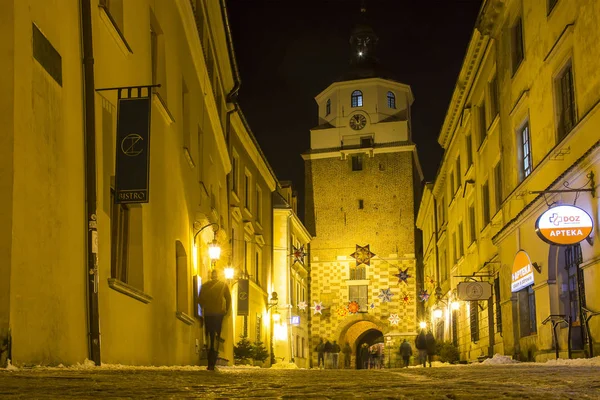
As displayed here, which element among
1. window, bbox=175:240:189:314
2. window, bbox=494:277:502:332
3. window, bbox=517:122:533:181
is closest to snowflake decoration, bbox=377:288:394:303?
window, bbox=494:277:502:332

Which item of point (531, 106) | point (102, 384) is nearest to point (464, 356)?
point (531, 106)

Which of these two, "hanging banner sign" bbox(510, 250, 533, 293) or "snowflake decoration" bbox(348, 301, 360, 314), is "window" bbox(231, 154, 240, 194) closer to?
"hanging banner sign" bbox(510, 250, 533, 293)

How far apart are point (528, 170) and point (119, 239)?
10.6m

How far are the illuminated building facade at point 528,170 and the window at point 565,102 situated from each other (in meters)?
0.02

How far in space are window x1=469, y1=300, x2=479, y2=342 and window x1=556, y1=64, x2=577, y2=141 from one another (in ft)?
34.7

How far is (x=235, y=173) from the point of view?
1141 inches

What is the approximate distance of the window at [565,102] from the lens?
1511cm

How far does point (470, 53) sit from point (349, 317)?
28.9 meters

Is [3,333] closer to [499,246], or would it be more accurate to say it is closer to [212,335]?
[212,335]

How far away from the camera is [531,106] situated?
683 inches

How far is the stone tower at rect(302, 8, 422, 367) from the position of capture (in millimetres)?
50156

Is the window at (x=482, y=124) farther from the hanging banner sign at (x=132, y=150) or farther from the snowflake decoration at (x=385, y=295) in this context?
the snowflake decoration at (x=385, y=295)

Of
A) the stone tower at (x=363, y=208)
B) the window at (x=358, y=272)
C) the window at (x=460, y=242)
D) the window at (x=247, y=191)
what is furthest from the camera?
the window at (x=358, y=272)

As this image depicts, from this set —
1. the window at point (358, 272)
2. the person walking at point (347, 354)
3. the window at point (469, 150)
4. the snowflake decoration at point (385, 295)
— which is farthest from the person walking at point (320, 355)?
the window at point (469, 150)
